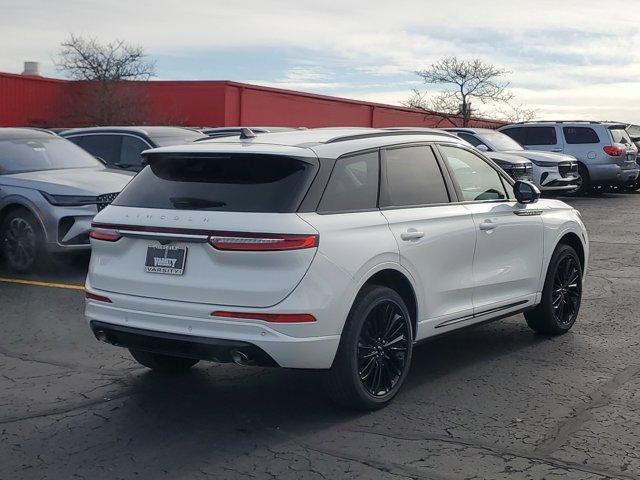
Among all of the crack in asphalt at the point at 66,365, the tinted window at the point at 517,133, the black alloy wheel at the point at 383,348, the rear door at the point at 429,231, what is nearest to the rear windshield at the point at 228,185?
the rear door at the point at 429,231

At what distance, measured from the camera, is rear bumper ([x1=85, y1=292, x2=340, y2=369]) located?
500cm

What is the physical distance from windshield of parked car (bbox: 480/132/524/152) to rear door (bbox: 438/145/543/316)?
13.7 m

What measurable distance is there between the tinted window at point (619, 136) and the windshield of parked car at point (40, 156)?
1581 centimetres

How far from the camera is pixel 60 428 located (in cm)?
524

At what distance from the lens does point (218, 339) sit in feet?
16.6

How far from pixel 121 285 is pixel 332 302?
129 centimetres

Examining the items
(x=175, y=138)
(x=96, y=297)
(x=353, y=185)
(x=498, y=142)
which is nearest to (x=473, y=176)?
(x=353, y=185)

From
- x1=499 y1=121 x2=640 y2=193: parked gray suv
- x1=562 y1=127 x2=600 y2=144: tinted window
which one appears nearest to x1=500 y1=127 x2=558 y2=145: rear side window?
x1=499 y1=121 x2=640 y2=193: parked gray suv

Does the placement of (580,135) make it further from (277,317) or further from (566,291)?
(277,317)

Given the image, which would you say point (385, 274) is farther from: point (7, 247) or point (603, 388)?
point (7, 247)

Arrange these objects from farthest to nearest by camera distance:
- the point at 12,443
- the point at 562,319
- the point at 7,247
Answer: the point at 7,247, the point at 562,319, the point at 12,443

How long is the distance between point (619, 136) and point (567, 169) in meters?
4.09

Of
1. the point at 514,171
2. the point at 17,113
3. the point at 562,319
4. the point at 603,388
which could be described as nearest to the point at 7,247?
the point at 562,319

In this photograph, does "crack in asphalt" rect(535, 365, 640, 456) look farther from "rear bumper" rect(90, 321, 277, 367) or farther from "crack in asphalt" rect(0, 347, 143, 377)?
"crack in asphalt" rect(0, 347, 143, 377)
